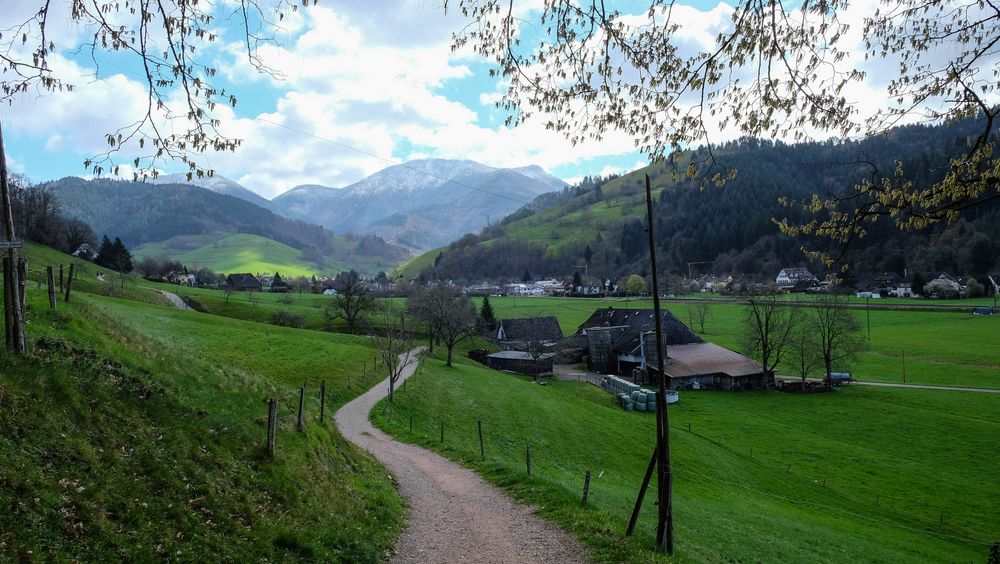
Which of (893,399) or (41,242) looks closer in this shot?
(893,399)

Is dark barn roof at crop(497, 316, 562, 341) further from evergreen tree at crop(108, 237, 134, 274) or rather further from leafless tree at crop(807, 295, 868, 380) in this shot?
evergreen tree at crop(108, 237, 134, 274)

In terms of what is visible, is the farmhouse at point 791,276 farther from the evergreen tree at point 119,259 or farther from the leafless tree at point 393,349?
the evergreen tree at point 119,259

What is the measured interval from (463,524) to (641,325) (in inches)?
2658

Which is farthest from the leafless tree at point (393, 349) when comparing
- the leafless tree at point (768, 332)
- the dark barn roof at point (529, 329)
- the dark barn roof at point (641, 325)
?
the leafless tree at point (768, 332)

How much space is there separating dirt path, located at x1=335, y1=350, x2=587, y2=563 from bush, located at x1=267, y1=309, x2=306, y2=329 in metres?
58.4

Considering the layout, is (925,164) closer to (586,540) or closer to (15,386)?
(586,540)

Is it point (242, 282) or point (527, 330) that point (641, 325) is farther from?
point (242, 282)

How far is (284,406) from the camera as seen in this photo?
52.2ft

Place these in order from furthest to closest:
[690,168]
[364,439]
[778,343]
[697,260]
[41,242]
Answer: [697,260] < [41,242] < [778,343] < [364,439] < [690,168]

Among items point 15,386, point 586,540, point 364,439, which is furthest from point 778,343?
point 15,386

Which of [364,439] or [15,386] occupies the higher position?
[15,386]

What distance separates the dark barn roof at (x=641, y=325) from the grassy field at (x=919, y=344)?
8269 mm

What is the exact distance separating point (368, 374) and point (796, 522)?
32178mm

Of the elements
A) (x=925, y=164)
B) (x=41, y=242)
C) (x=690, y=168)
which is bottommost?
(x=690, y=168)
